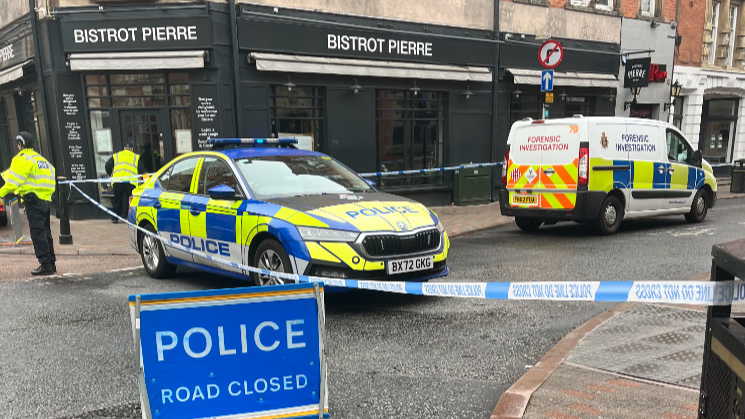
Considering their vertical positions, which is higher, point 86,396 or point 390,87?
point 390,87

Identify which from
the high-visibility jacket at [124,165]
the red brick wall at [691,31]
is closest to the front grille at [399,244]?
the high-visibility jacket at [124,165]

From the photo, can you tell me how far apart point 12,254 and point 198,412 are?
27.1 ft

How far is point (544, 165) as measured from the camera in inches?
380

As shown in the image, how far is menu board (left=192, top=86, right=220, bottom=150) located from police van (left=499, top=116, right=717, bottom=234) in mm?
6334

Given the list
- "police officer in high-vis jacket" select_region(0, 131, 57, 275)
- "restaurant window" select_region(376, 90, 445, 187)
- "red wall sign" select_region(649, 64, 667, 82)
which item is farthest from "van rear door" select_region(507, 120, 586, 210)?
"red wall sign" select_region(649, 64, 667, 82)

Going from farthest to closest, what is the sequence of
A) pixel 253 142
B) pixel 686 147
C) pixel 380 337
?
pixel 686 147 → pixel 253 142 → pixel 380 337

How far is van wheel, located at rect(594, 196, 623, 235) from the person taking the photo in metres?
9.66

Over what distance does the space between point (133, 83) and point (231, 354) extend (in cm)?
1096

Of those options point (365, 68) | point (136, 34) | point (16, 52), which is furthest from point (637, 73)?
point (16, 52)

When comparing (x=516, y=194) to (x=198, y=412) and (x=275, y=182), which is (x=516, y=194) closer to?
(x=275, y=182)

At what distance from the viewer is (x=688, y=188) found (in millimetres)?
10906

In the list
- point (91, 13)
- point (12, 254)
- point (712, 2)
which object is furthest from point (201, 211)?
point (712, 2)

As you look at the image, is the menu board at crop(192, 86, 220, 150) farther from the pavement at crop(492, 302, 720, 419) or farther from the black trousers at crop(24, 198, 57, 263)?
the pavement at crop(492, 302, 720, 419)

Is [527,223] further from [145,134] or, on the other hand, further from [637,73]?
[637,73]
